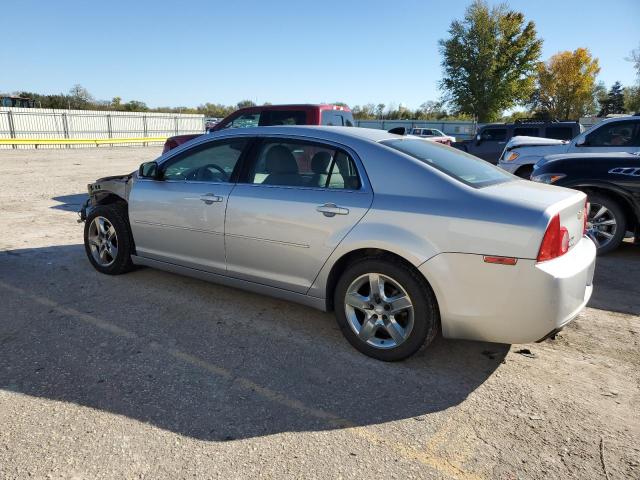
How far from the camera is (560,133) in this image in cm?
1302

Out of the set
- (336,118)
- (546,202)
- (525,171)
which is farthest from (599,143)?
(546,202)

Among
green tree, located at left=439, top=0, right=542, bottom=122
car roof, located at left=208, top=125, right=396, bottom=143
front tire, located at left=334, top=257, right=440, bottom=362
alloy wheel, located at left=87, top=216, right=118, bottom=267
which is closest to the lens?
front tire, located at left=334, top=257, right=440, bottom=362

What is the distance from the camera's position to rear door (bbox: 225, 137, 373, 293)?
3.45 m

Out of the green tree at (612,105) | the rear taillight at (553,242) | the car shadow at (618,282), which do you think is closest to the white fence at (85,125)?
the car shadow at (618,282)

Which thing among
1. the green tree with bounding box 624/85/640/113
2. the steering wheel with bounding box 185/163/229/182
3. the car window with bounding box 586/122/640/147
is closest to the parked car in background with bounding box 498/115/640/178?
the car window with bounding box 586/122/640/147

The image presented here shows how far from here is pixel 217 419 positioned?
270 cm

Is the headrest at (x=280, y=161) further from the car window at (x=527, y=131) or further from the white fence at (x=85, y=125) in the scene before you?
the white fence at (x=85, y=125)

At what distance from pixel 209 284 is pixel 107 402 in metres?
2.14

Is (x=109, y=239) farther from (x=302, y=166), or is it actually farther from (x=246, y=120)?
(x=246, y=120)

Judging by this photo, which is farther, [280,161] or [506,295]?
[280,161]

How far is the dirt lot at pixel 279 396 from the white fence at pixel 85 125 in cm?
2520

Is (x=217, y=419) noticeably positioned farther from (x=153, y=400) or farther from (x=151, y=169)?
(x=151, y=169)

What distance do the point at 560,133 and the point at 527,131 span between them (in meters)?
0.85

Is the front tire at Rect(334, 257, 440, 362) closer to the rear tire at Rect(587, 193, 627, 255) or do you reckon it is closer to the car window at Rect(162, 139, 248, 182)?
the car window at Rect(162, 139, 248, 182)
